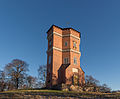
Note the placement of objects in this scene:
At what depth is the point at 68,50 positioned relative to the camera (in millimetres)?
30609

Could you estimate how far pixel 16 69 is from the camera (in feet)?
128

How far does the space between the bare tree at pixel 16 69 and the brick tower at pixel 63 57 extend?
13228 mm

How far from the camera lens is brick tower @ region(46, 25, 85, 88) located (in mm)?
28078

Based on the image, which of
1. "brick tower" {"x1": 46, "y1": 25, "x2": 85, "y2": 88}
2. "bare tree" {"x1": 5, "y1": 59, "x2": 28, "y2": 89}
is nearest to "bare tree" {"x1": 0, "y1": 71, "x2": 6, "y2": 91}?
"bare tree" {"x1": 5, "y1": 59, "x2": 28, "y2": 89}

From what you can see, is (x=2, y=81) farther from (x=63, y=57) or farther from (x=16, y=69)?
(x=63, y=57)

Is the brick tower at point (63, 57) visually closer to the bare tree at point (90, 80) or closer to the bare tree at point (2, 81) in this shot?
the bare tree at point (90, 80)

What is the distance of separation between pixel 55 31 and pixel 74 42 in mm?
5662

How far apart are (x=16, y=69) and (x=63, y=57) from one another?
687 inches

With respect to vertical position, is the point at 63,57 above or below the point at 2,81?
above

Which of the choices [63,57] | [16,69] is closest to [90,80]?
[63,57]

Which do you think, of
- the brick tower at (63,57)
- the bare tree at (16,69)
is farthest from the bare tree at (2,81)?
the brick tower at (63,57)

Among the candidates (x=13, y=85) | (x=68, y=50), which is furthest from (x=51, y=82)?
(x=13, y=85)

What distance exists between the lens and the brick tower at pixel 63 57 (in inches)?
1105

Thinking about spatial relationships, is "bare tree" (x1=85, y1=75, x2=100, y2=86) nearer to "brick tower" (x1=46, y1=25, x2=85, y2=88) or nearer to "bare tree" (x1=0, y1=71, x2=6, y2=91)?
"brick tower" (x1=46, y1=25, x2=85, y2=88)
